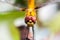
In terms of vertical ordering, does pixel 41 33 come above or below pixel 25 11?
below

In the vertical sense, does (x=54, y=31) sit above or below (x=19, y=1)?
below

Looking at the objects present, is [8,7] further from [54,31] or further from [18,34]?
[54,31]

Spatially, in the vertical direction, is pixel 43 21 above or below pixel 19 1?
below

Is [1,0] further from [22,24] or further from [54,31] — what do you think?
[54,31]

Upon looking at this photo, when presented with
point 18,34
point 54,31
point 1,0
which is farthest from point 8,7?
point 54,31

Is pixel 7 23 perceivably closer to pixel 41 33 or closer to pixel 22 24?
pixel 22 24

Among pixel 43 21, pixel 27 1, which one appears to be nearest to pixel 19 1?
pixel 27 1

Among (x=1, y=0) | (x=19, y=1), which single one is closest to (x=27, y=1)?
(x=19, y=1)
